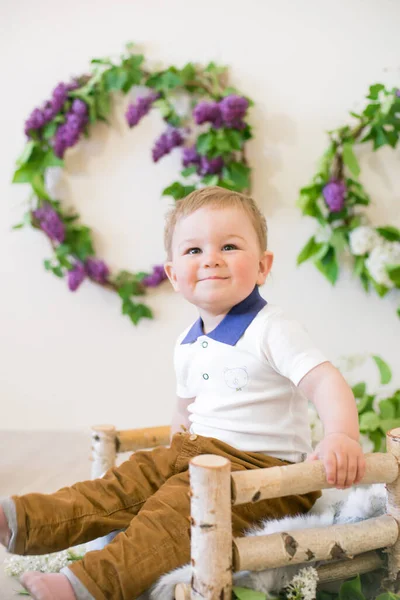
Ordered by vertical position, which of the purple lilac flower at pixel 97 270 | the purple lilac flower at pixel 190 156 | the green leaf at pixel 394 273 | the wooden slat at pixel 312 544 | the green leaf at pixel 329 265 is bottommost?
the wooden slat at pixel 312 544

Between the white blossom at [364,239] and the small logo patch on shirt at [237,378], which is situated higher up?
the white blossom at [364,239]

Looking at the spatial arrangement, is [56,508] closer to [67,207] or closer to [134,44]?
[67,207]

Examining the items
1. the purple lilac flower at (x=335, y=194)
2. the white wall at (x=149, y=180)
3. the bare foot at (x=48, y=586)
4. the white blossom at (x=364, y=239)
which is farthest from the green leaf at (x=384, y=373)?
the bare foot at (x=48, y=586)

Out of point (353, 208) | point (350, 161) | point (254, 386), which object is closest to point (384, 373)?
point (353, 208)

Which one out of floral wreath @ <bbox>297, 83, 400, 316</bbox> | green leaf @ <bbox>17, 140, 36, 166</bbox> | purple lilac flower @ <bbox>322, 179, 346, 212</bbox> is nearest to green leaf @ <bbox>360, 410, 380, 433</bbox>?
floral wreath @ <bbox>297, 83, 400, 316</bbox>

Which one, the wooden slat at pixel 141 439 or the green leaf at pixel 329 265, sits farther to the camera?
the green leaf at pixel 329 265

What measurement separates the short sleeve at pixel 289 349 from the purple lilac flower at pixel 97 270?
1.55 metres

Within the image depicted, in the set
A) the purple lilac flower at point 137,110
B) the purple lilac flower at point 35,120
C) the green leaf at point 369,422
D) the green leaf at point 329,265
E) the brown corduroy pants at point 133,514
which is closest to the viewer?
the brown corduroy pants at point 133,514

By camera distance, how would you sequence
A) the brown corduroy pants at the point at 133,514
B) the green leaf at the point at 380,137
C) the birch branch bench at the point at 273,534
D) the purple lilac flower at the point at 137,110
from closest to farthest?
the birch branch bench at the point at 273,534, the brown corduroy pants at the point at 133,514, the green leaf at the point at 380,137, the purple lilac flower at the point at 137,110

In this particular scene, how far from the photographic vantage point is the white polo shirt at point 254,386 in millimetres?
1115

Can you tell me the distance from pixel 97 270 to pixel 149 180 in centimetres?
43

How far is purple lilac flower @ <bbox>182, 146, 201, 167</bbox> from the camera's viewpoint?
2459mm

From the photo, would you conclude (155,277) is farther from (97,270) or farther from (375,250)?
(375,250)

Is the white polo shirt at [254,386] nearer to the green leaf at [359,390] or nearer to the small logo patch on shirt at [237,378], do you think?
the small logo patch on shirt at [237,378]
